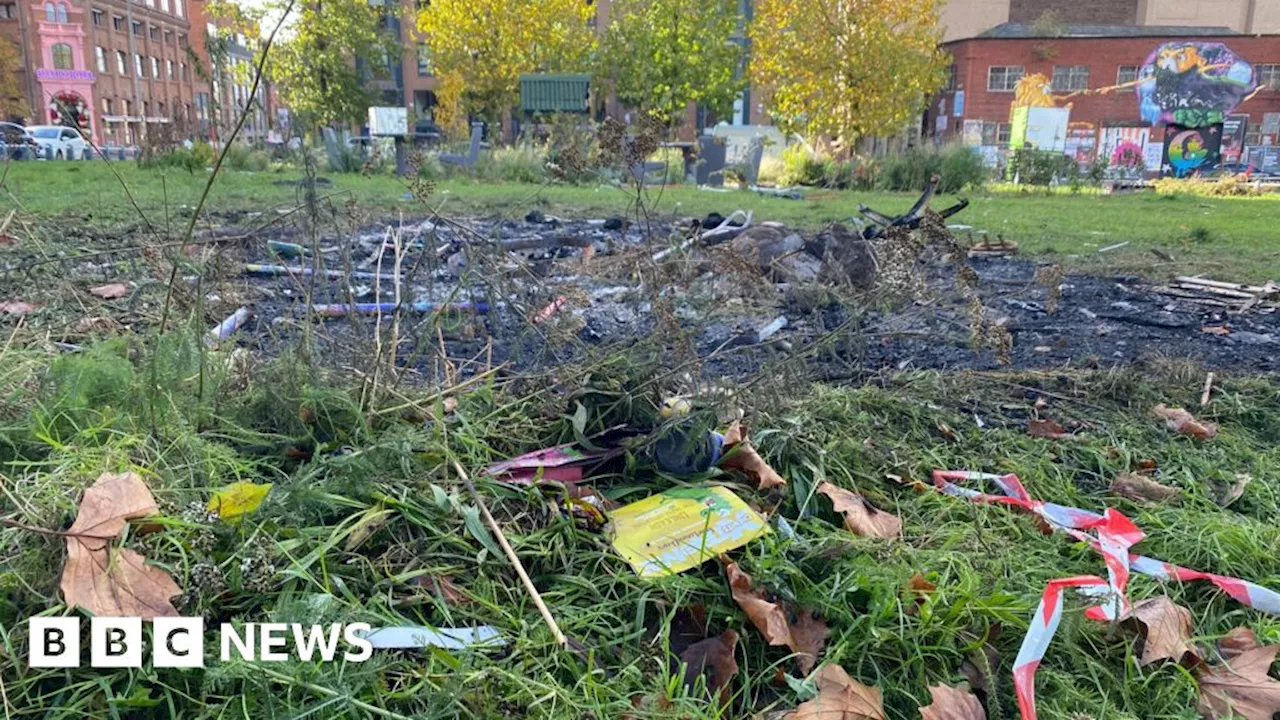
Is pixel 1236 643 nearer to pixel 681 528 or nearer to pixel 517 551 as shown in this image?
pixel 681 528

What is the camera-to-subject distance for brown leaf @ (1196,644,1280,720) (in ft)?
5.49

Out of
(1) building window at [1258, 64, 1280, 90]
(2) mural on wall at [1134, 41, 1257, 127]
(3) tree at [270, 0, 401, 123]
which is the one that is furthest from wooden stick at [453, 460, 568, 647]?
(1) building window at [1258, 64, 1280, 90]

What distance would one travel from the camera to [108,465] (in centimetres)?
186

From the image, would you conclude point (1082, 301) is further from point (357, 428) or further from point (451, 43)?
point (451, 43)

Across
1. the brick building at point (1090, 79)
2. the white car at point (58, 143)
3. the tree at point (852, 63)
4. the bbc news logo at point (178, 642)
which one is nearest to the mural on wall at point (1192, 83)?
the brick building at point (1090, 79)

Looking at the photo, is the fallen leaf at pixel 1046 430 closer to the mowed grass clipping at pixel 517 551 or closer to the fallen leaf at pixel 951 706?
the mowed grass clipping at pixel 517 551

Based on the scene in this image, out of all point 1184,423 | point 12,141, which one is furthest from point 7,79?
point 1184,423

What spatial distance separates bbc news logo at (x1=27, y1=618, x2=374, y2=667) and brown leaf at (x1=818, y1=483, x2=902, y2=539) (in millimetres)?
1193

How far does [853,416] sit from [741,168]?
60.7ft

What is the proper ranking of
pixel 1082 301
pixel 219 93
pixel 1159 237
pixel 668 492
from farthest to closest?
pixel 1159 237, pixel 1082 301, pixel 219 93, pixel 668 492

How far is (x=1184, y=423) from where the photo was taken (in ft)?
10.00

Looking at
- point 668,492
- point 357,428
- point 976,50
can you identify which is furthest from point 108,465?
point 976,50

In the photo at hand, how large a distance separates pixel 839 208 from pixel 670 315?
34.3 feet

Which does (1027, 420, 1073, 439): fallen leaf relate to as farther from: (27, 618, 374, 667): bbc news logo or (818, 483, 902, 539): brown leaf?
(27, 618, 374, 667): bbc news logo
